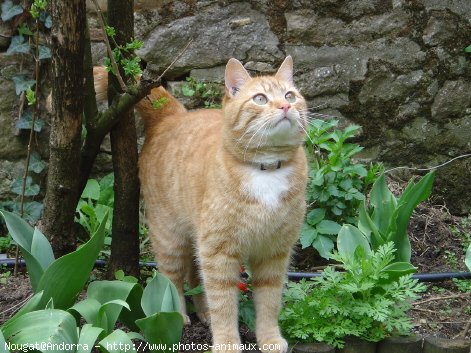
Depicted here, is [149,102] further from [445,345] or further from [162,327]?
[445,345]

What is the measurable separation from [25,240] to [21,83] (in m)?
1.47

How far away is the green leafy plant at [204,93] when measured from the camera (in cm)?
423

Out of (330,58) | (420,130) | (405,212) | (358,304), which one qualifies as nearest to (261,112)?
(358,304)

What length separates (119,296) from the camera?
2846 mm

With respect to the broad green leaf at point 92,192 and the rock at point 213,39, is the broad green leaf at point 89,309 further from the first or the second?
the rock at point 213,39

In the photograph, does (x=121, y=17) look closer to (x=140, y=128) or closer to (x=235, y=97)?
(x=235, y=97)

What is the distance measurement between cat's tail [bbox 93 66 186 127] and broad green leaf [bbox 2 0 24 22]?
30.9 inches

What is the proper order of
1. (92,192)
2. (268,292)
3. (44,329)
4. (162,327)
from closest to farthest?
(44,329) → (162,327) → (268,292) → (92,192)

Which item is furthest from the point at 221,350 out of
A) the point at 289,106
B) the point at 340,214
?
the point at 340,214

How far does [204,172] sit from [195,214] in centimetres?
18

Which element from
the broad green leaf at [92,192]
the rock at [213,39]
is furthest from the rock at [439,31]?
the broad green leaf at [92,192]

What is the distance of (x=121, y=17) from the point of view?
329cm

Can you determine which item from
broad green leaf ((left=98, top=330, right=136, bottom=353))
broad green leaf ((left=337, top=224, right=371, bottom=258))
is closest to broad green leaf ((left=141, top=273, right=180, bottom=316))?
broad green leaf ((left=98, top=330, right=136, bottom=353))

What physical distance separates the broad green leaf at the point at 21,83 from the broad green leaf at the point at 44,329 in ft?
6.20
